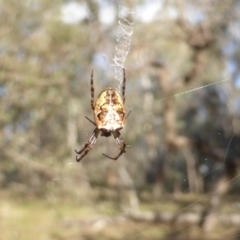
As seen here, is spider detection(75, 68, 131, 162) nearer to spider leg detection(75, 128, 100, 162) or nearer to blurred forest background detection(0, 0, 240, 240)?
spider leg detection(75, 128, 100, 162)

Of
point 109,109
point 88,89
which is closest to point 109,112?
point 109,109

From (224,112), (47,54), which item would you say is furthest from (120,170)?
(47,54)

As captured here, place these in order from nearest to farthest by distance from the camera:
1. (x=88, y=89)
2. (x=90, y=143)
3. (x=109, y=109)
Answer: (x=109, y=109)
(x=90, y=143)
(x=88, y=89)

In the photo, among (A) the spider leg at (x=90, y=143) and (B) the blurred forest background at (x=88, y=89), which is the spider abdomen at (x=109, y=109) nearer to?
(A) the spider leg at (x=90, y=143)

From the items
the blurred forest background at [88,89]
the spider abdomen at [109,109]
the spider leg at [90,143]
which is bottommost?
the spider abdomen at [109,109]

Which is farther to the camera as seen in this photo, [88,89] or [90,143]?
[88,89]

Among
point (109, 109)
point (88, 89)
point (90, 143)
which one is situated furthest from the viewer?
point (88, 89)

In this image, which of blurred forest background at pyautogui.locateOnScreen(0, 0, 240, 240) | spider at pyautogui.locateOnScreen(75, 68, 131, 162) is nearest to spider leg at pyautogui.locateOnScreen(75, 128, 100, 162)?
spider at pyautogui.locateOnScreen(75, 68, 131, 162)

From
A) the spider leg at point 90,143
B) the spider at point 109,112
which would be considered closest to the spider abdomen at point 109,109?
the spider at point 109,112

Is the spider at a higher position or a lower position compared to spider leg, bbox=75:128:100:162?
lower

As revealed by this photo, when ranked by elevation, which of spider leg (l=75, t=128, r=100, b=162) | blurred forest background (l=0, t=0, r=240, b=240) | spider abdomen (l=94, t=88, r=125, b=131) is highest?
blurred forest background (l=0, t=0, r=240, b=240)

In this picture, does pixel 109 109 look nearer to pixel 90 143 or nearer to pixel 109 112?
pixel 109 112

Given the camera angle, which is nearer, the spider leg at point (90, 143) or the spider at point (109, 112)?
the spider at point (109, 112)
